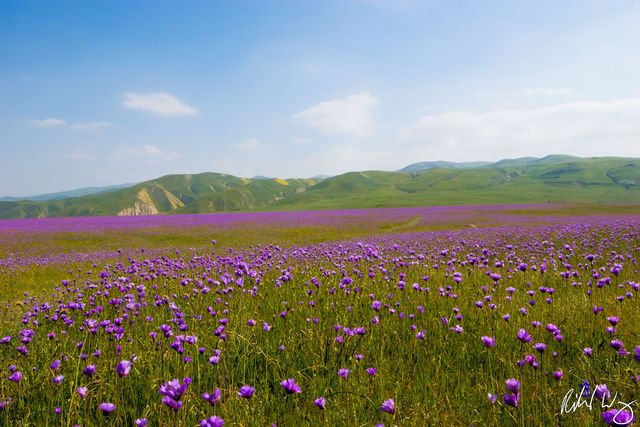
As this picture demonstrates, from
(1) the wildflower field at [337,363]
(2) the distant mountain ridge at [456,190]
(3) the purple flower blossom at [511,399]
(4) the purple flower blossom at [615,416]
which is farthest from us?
(2) the distant mountain ridge at [456,190]

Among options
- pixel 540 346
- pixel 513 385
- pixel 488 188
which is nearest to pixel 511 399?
pixel 513 385

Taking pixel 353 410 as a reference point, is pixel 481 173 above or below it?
above

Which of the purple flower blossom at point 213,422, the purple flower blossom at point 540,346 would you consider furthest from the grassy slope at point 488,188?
the purple flower blossom at point 213,422

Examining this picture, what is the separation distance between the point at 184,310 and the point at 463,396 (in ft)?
14.3

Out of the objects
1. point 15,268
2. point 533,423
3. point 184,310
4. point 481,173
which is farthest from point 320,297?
point 481,173

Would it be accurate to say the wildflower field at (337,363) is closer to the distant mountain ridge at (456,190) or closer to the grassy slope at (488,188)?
the grassy slope at (488,188)

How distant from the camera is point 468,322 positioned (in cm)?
427

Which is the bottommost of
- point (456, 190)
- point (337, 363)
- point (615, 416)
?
point (337, 363)

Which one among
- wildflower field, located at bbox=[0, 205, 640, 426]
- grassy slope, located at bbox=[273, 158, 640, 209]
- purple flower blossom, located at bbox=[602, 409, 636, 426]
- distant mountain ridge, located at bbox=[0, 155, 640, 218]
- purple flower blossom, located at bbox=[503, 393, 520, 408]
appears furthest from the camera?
distant mountain ridge, located at bbox=[0, 155, 640, 218]

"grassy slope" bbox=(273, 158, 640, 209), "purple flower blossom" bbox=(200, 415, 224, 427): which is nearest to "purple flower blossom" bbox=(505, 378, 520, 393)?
"purple flower blossom" bbox=(200, 415, 224, 427)

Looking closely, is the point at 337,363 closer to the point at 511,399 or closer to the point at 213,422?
the point at 511,399

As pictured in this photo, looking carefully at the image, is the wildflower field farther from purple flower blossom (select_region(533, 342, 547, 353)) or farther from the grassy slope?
the grassy slope

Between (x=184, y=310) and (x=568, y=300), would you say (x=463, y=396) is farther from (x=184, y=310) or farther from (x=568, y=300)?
(x=184, y=310)

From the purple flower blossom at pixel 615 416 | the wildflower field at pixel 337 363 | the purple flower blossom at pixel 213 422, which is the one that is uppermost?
the purple flower blossom at pixel 213 422
